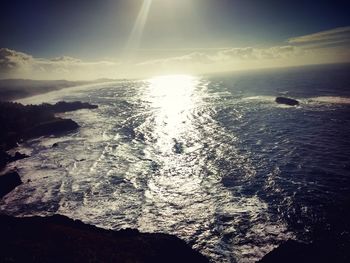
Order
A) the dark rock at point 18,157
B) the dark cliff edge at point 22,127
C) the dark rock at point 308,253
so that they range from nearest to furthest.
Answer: the dark rock at point 308,253
the dark rock at point 18,157
the dark cliff edge at point 22,127

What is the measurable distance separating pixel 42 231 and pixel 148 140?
42402 millimetres

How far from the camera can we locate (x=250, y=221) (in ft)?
96.5

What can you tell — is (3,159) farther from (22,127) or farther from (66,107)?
(66,107)

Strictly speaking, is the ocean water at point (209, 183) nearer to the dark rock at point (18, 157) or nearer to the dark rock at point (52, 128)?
the dark rock at point (18, 157)

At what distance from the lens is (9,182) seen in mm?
41656

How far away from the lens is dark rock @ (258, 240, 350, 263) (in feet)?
73.7

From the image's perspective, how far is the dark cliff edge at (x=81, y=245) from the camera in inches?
823

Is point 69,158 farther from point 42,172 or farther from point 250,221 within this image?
point 250,221

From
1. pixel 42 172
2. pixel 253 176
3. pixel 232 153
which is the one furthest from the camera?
pixel 232 153

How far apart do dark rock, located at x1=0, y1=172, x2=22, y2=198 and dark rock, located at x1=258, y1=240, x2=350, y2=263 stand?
38.8m

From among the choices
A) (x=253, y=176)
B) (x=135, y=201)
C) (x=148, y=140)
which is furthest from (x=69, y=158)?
(x=253, y=176)

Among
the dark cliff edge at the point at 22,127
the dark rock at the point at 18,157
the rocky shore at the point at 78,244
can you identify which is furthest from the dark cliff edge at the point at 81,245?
the dark cliff edge at the point at 22,127

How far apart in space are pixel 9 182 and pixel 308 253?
142ft

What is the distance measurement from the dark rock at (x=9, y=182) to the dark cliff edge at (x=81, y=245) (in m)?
14.7
